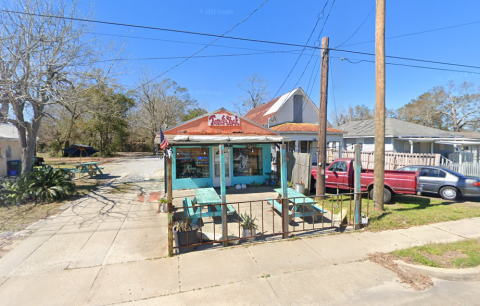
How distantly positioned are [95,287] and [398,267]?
5059 mm

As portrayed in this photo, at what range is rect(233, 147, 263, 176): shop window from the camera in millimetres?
10820

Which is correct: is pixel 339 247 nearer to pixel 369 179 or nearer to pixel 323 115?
pixel 369 179

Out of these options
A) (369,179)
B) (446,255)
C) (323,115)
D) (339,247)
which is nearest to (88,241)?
(339,247)

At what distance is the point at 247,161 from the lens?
432 inches

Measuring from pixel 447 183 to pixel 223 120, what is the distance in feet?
30.5

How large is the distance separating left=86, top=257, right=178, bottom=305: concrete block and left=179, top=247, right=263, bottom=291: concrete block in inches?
7.1

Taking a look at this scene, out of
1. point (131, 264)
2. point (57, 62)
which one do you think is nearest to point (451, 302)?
point (131, 264)

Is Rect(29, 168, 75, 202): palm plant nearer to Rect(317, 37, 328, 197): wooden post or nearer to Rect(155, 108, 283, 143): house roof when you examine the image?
Rect(155, 108, 283, 143): house roof

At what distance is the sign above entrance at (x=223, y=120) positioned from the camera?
10055mm

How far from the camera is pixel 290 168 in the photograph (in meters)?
12.3

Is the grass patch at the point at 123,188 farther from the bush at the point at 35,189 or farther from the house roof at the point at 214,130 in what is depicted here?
the house roof at the point at 214,130

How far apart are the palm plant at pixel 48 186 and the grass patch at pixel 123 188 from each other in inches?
69.6

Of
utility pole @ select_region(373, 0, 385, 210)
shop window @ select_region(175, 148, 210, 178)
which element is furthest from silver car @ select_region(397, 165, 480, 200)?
shop window @ select_region(175, 148, 210, 178)

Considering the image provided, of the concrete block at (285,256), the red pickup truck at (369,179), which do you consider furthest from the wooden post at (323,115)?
the concrete block at (285,256)
